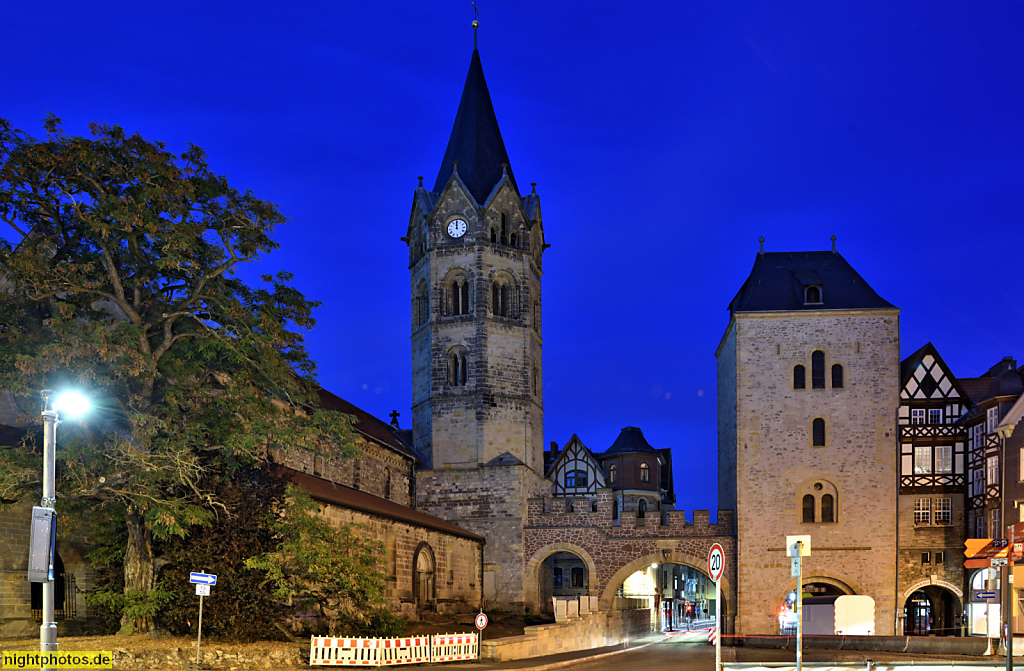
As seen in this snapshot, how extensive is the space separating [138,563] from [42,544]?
38.7ft

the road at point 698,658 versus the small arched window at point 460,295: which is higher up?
the small arched window at point 460,295

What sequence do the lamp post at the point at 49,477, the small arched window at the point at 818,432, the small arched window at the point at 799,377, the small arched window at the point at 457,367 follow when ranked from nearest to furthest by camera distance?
the lamp post at the point at 49,477 < the small arched window at the point at 818,432 < the small arched window at the point at 799,377 < the small arched window at the point at 457,367

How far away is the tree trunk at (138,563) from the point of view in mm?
24812

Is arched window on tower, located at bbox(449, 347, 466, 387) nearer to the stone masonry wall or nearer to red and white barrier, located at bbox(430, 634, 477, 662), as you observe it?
the stone masonry wall

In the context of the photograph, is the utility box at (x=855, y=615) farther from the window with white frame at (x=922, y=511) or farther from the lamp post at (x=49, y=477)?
the lamp post at (x=49, y=477)

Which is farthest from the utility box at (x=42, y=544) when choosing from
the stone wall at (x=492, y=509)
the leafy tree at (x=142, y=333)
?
the stone wall at (x=492, y=509)

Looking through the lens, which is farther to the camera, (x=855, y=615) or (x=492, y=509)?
(x=492, y=509)

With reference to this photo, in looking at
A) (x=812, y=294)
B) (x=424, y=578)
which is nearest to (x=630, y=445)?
(x=812, y=294)

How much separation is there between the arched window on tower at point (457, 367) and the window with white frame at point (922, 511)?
21.6 meters

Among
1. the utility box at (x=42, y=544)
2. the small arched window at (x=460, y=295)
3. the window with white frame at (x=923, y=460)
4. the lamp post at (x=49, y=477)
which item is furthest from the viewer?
the small arched window at (x=460, y=295)

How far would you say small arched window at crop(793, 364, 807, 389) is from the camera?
4450 centimetres

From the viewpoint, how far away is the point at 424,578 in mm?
40375

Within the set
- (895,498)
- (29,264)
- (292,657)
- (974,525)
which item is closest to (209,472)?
(292,657)

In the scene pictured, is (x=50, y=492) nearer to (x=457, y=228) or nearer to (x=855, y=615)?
(x=855, y=615)
